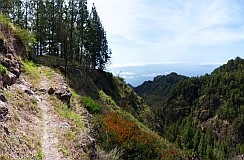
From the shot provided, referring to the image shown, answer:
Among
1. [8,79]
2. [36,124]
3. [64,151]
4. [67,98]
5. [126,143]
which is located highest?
[8,79]

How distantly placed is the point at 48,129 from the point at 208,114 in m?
142

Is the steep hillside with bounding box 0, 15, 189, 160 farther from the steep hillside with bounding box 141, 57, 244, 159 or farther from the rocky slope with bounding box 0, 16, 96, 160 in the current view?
the steep hillside with bounding box 141, 57, 244, 159

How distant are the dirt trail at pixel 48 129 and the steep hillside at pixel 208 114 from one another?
97.7 m

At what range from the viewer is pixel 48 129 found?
10.6 meters

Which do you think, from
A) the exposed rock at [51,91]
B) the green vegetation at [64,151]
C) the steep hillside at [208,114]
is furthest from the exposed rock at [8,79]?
the steep hillside at [208,114]

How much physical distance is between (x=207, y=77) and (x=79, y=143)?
A: 166 meters

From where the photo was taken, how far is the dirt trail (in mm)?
8773

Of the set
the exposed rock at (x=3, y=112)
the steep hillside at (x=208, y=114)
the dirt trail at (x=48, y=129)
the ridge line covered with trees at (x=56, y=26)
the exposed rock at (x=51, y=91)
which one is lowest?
the steep hillside at (x=208, y=114)

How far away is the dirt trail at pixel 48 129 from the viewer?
877 cm

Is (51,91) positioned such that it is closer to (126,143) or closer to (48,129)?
(48,129)

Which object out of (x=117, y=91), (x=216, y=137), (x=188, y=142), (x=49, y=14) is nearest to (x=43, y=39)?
(x=49, y=14)

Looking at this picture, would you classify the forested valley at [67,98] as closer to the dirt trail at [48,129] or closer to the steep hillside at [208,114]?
the dirt trail at [48,129]

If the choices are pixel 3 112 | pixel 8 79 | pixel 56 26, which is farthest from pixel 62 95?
pixel 56 26

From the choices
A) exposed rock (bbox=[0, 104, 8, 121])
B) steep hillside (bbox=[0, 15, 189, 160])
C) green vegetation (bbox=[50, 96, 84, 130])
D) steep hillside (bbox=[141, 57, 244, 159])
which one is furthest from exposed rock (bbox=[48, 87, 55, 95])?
steep hillside (bbox=[141, 57, 244, 159])
